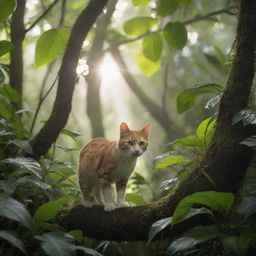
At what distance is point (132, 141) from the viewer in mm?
3672

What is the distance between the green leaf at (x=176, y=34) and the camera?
3420 mm

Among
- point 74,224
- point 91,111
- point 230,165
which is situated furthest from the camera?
point 91,111

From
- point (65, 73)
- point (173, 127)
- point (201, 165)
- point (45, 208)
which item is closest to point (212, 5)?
point (173, 127)

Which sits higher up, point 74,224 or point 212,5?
point 212,5

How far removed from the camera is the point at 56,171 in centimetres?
364

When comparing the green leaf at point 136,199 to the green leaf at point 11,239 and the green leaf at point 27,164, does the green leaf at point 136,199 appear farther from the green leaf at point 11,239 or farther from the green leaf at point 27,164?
the green leaf at point 11,239

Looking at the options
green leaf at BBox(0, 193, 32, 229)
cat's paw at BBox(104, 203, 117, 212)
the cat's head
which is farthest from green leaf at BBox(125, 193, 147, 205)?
green leaf at BBox(0, 193, 32, 229)

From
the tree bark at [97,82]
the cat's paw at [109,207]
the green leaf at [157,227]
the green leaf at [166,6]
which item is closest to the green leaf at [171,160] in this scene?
the cat's paw at [109,207]

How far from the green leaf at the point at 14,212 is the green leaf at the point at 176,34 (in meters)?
1.90

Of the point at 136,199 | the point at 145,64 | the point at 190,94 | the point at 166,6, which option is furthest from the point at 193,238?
the point at 145,64

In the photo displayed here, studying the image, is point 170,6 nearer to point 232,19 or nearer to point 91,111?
point 91,111

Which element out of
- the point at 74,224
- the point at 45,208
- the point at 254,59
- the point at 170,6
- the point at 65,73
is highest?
the point at 170,6

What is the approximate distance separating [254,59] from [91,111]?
2.99 m

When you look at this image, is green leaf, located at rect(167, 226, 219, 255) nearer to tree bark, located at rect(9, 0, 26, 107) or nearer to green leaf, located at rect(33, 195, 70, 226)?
green leaf, located at rect(33, 195, 70, 226)
